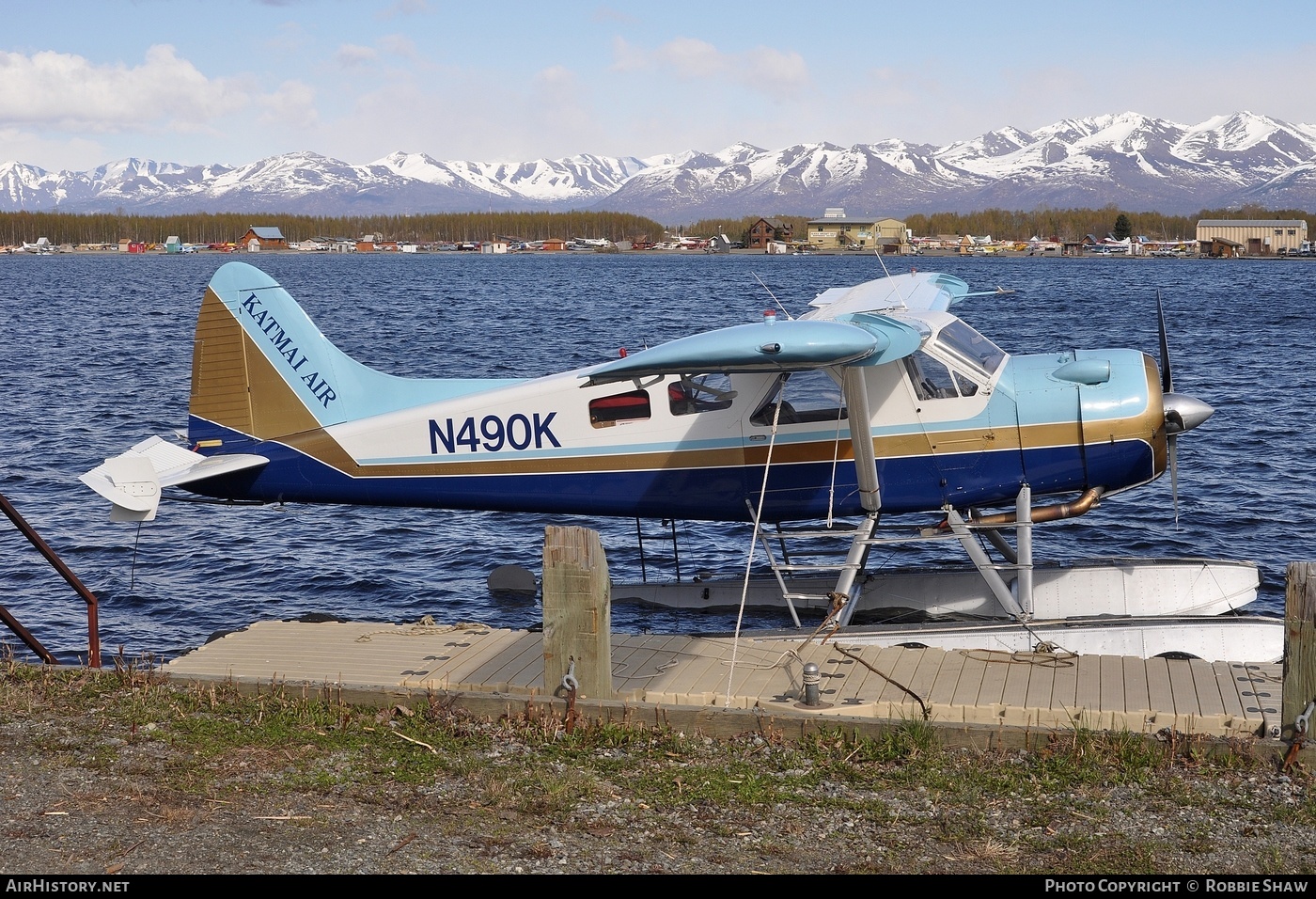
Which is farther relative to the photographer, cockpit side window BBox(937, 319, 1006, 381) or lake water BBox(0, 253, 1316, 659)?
lake water BBox(0, 253, 1316, 659)

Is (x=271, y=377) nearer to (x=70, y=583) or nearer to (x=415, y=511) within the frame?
(x=70, y=583)

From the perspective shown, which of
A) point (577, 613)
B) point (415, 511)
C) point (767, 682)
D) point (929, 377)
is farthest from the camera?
point (415, 511)

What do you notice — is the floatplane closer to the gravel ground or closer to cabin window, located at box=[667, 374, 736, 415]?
cabin window, located at box=[667, 374, 736, 415]

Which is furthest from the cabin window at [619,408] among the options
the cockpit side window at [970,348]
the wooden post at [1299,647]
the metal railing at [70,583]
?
the wooden post at [1299,647]

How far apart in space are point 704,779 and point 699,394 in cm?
488

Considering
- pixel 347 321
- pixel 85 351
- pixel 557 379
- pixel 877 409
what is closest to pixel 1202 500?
pixel 877 409

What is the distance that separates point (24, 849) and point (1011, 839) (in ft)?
13.9

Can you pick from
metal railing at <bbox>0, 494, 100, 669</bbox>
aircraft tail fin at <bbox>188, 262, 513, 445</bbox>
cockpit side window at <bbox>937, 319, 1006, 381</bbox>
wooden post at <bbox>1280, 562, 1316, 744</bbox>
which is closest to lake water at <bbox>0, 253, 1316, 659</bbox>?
aircraft tail fin at <bbox>188, 262, 513, 445</bbox>

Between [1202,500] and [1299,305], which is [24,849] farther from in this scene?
[1299,305]

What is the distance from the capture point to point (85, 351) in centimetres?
4100

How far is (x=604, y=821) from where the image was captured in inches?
225

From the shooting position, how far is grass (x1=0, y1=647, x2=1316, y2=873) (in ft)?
18.0

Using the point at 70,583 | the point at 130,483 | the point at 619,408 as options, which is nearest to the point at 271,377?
the point at 130,483

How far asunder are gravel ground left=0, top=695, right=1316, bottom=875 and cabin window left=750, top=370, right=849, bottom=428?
4259mm
